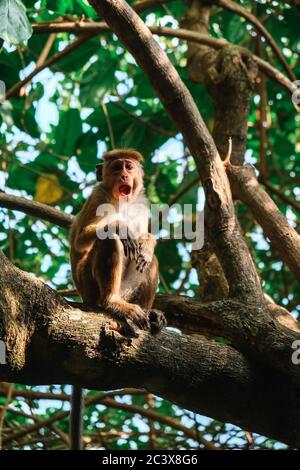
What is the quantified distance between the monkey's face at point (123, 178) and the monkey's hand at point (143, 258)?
84 centimetres

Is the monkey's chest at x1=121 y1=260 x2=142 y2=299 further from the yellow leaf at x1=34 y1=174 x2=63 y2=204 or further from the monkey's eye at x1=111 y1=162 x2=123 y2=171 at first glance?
the yellow leaf at x1=34 y1=174 x2=63 y2=204

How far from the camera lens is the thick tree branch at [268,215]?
527 centimetres

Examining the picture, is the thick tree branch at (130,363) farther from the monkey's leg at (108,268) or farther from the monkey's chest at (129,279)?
the monkey's chest at (129,279)

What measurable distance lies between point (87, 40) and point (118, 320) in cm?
382

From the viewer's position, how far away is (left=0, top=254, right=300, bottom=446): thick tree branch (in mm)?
3652

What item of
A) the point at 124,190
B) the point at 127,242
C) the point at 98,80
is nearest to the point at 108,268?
the point at 127,242

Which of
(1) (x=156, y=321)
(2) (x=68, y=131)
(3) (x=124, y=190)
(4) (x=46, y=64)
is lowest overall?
(1) (x=156, y=321)

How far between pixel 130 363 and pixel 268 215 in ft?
6.69

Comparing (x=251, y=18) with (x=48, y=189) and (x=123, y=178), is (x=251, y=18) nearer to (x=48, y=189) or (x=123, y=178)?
(x=123, y=178)

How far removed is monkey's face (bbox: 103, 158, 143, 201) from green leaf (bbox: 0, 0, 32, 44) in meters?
2.24

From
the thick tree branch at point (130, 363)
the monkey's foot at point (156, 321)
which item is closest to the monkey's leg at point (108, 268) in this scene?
the monkey's foot at point (156, 321)

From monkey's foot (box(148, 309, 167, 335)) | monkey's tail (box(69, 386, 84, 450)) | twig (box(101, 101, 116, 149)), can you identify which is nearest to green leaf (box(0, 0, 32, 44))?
monkey's foot (box(148, 309, 167, 335))

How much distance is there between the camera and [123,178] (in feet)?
21.4

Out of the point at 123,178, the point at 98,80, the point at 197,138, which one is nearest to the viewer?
the point at 197,138
